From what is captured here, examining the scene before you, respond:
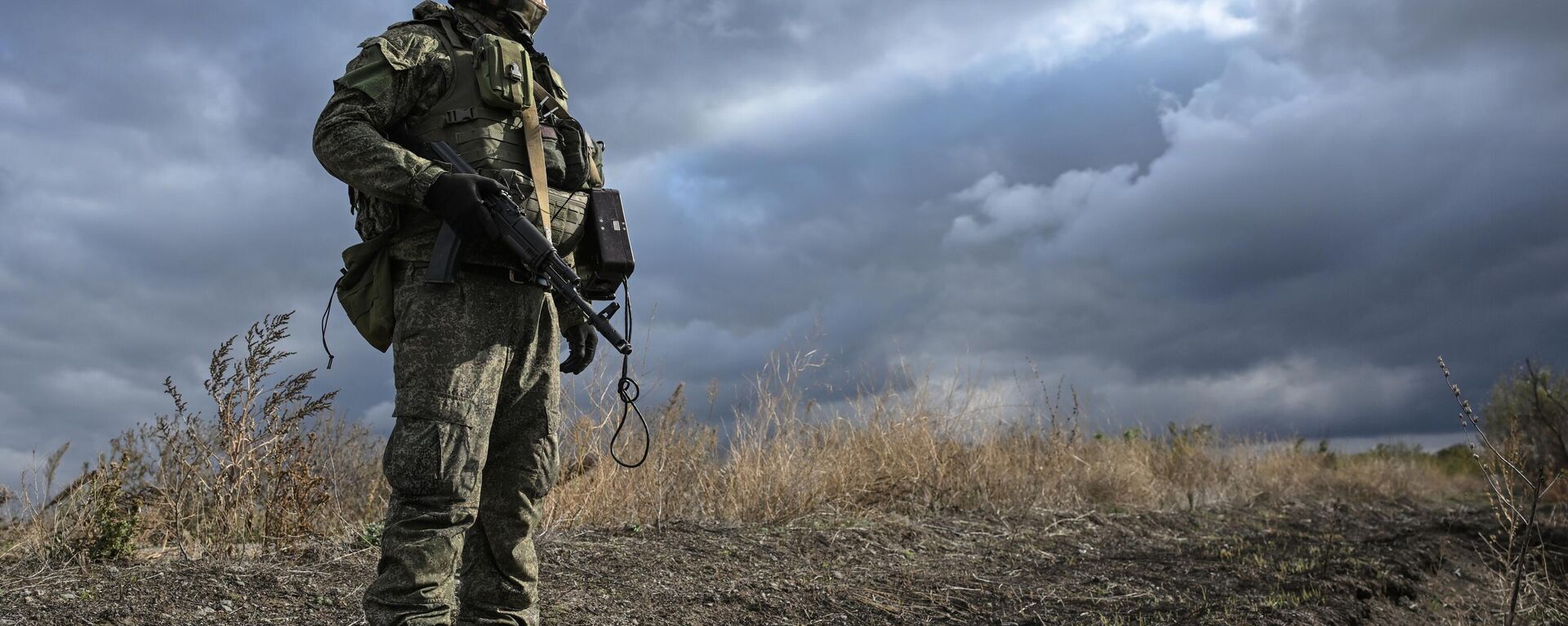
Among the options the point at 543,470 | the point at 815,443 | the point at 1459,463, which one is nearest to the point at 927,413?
the point at 815,443

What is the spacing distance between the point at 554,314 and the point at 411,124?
0.68 meters

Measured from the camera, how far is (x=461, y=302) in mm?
2744

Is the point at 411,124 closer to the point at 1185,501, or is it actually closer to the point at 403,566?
the point at 403,566

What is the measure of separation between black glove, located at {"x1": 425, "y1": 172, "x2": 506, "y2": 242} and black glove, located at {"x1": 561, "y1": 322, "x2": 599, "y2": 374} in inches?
28.2

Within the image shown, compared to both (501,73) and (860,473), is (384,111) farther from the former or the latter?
(860,473)

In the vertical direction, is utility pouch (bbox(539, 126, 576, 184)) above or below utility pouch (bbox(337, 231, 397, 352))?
above

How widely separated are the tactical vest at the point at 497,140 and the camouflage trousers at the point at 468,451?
287mm

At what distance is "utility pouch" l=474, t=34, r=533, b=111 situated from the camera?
291cm

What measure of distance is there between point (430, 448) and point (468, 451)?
0.10 meters

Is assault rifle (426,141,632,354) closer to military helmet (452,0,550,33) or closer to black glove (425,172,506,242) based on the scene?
black glove (425,172,506,242)

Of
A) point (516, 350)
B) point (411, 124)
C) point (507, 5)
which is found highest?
point (507, 5)

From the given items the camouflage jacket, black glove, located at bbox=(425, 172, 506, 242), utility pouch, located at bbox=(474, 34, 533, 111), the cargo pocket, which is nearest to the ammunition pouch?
utility pouch, located at bbox=(474, 34, 533, 111)

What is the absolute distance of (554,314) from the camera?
2.99m

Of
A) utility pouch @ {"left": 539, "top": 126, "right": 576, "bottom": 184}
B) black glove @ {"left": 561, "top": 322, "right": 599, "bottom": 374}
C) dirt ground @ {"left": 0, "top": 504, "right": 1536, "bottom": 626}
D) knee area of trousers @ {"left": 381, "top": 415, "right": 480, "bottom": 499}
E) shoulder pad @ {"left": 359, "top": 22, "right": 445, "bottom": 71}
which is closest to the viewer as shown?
knee area of trousers @ {"left": 381, "top": 415, "right": 480, "bottom": 499}
